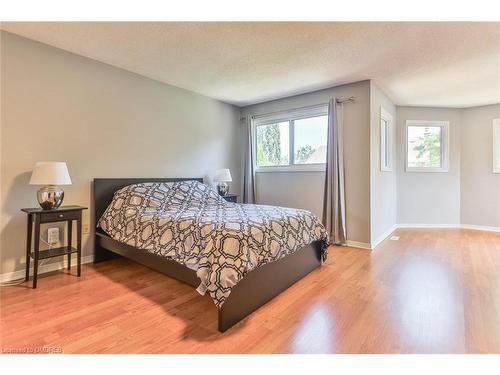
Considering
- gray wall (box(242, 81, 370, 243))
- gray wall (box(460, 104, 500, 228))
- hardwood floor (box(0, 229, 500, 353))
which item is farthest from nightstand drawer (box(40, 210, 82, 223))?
gray wall (box(460, 104, 500, 228))

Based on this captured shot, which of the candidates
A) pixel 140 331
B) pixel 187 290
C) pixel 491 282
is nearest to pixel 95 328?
pixel 140 331

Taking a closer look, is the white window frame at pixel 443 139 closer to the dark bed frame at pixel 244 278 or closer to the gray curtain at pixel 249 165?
the gray curtain at pixel 249 165

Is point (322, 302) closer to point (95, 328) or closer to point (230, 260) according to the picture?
point (230, 260)

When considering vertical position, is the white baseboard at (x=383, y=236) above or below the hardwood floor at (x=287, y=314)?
above

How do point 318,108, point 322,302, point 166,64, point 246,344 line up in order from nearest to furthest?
point 246,344 → point 322,302 → point 166,64 → point 318,108

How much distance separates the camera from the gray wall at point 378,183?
143 inches

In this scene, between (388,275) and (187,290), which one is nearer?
(187,290)

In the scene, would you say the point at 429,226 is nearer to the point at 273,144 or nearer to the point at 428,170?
the point at 428,170

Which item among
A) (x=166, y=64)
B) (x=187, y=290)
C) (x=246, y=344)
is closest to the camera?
(x=246, y=344)

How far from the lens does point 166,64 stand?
3049 millimetres

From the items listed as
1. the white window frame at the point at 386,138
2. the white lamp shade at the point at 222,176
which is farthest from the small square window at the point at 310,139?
the white lamp shade at the point at 222,176

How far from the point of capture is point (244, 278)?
182 centimetres

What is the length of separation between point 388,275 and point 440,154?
3.67 m

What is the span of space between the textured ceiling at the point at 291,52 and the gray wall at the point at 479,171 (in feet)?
3.36
